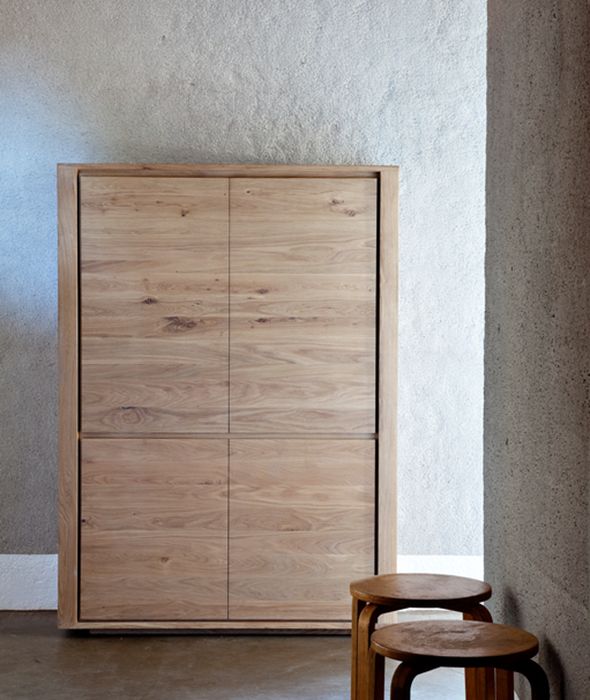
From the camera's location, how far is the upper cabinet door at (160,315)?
4.28m

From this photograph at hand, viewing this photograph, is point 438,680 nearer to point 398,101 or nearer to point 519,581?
point 519,581

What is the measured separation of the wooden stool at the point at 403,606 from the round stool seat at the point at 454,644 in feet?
0.64

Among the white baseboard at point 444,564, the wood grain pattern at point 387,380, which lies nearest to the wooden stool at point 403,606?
the wood grain pattern at point 387,380

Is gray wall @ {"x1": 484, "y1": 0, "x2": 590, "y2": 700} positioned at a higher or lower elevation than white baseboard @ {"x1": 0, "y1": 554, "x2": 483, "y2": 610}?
higher

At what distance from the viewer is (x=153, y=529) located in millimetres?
4273

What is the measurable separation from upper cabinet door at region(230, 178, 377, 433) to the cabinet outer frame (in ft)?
0.15

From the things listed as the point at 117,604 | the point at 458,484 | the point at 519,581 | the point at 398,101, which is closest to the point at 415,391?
the point at 458,484

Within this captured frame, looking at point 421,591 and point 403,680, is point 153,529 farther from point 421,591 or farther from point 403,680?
point 403,680

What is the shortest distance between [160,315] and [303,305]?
543 mm

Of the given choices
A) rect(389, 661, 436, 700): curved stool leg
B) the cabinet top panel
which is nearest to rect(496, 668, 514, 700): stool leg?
rect(389, 661, 436, 700): curved stool leg

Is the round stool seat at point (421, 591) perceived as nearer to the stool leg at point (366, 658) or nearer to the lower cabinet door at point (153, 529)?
the stool leg at point (366, 658)

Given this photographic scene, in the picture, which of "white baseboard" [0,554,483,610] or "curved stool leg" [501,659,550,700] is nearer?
"curved stool leg" [501,659,550,700]

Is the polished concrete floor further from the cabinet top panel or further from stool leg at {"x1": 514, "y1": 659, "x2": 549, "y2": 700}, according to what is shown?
the cabinet top panel

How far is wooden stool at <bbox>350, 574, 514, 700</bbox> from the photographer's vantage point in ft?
8.54
